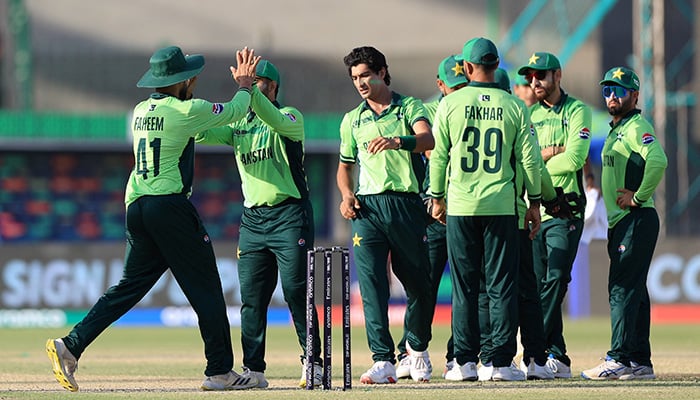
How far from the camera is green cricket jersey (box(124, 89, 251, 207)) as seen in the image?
31.4 feet

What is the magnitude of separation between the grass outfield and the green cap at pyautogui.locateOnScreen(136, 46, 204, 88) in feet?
6.72

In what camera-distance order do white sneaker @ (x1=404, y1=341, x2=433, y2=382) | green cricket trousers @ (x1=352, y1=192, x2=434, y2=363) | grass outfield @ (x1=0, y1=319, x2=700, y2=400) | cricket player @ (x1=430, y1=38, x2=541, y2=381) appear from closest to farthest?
1. grass outfield @ (x1=0, y1=319, x2=700, y2=400)
2. cricket player @ (x1=430, y1=38, x2=541, y2=381)
3. green cricket trousers @ (x1=352, y1=192, x2=434, y2=363)
4. white sneaker @ (x1=404, y1=341, x2=433, y2=382)

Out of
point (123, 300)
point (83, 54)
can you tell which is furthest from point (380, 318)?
point (83, 54)

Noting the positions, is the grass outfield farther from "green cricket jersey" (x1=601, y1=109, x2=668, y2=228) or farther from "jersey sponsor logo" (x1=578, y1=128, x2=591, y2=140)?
"jersey sponsor logo" (x1=578, y1=128, x2=591, y2=140)

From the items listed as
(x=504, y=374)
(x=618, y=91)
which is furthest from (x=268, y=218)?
(x=618, y=91)

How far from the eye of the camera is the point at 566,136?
1104cm

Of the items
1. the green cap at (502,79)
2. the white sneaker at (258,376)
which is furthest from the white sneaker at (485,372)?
the green cap at (502,79)

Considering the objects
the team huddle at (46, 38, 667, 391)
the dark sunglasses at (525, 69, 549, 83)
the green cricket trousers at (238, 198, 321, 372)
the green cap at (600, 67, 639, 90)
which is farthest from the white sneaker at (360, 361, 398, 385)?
the green cap at (600, 67, 639, 90)

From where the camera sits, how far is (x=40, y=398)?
9.16 metres

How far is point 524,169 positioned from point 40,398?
357 cm

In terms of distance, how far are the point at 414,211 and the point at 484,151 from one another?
77cm

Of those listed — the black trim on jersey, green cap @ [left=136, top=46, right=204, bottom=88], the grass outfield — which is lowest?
the grass outfield

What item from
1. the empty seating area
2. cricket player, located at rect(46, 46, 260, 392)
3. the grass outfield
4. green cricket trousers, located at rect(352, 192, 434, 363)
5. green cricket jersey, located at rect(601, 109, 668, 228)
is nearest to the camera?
the grass outfield

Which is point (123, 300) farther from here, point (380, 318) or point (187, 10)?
point (187, 10)
